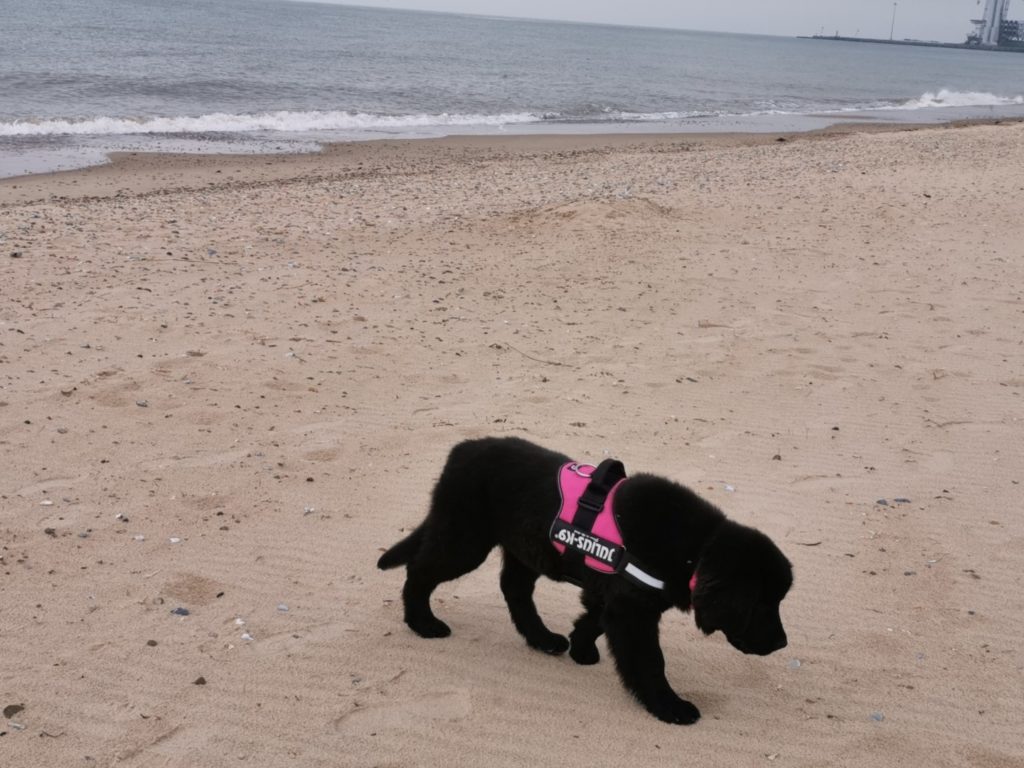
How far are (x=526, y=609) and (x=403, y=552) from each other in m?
0.64

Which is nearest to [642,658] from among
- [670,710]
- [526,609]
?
[670,710]

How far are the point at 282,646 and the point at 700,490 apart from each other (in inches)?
112

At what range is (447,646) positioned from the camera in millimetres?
Answer: 4367

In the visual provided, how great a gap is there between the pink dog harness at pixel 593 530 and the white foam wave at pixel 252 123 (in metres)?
24.5

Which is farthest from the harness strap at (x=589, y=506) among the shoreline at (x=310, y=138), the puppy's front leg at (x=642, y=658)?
the shoreline at (x=310, y=138)

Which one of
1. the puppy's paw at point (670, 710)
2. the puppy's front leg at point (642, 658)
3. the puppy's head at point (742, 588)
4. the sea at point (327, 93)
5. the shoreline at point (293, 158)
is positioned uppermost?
the sea at point (327, 93)

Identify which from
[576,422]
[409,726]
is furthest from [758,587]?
[576,422]

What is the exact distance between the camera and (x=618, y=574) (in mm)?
3736

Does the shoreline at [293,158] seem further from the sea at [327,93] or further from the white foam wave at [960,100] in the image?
the white foam wave at [960,100]

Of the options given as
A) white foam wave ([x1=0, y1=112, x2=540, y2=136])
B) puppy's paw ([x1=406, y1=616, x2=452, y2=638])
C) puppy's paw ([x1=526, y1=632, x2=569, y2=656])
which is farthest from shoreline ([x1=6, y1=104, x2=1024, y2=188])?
puppy's paw ([x1=526, y1=632, x2=569, y2=656])

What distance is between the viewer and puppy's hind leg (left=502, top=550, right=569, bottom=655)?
436 cm

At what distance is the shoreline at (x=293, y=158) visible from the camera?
16766 mm

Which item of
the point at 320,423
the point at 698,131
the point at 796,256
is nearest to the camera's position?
the point at 320,423

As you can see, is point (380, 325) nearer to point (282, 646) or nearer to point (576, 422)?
point (576, 422)
